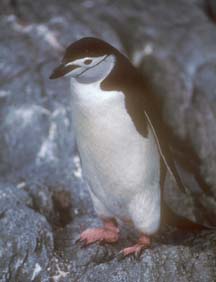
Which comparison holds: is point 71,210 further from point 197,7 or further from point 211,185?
point 197,7

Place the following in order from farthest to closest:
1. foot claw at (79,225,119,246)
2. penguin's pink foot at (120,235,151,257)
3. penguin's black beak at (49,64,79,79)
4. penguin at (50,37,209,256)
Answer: foot claw at (79,225,119,246) < penguin's pink foot at (120,235,151,257) < penguin at (50,37,209,256) < penguin's black beak at (49,64,79,79)

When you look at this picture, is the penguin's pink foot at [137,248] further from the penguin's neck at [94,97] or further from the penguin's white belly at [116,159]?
the penguin's neck at [94,97]

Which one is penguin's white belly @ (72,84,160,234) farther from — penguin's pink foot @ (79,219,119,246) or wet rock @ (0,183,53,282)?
wet rock @ (0,183,53,282)

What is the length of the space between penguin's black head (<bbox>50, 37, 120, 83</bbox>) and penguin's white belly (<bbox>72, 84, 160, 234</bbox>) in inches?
2.5

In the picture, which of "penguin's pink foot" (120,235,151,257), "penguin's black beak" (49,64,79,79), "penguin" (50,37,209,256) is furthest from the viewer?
"penguin's pink foot" (120,235,151,257)

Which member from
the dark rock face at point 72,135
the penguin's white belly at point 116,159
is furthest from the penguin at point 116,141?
the dark rock face at point 72,135

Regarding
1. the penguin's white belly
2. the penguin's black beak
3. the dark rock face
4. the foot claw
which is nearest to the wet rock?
the dark rock face

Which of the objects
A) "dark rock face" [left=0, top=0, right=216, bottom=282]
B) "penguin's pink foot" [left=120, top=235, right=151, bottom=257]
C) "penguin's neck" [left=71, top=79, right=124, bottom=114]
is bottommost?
"dark rock face" [left=0, top=0, right=216, bottom=282]

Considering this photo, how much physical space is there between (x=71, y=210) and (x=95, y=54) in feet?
3.60

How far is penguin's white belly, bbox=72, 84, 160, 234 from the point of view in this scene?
221cm

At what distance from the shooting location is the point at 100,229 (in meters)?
2.50

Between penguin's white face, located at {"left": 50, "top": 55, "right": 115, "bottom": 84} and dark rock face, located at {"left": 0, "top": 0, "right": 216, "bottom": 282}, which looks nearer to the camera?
penguin's white face, located at {"left": 50, "top": 55, "right": 115, "bottom": 84}

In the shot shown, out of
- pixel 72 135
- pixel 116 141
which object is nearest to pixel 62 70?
pixel 116 141

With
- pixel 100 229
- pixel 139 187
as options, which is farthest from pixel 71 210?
pixel 139 187
